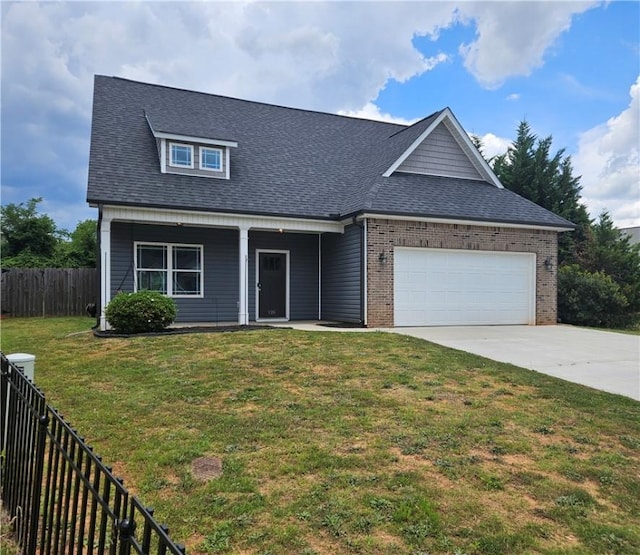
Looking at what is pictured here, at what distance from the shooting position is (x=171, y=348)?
8859 mm

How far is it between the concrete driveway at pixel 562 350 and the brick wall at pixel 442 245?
1102mm

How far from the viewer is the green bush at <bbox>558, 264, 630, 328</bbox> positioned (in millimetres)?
17359

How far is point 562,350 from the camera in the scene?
9875 mm

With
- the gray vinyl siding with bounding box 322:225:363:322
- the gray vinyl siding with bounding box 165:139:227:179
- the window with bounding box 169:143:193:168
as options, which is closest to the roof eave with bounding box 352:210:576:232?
the gray vinyl siding with bounding box 322:225:363:322

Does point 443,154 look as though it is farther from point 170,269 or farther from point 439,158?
point 170,269

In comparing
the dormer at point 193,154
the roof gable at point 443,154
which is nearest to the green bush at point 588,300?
the roof gable at point 443,154

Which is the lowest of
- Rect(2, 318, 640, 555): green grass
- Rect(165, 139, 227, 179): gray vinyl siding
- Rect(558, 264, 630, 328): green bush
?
Rect(2, 318, 640, 555): green grass

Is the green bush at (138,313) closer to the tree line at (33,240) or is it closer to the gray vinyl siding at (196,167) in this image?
the gray vinyl siding at (196,167)

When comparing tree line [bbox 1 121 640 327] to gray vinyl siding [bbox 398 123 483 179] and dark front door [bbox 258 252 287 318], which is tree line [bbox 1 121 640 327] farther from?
dark front door [bbox 258 252 287 318]

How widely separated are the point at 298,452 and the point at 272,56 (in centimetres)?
1740

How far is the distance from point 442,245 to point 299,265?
14.4 ft

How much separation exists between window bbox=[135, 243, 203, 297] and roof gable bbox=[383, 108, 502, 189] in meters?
6.23

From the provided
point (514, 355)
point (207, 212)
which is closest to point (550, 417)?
point (514, 355)

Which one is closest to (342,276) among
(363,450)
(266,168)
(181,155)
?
(266,168)
